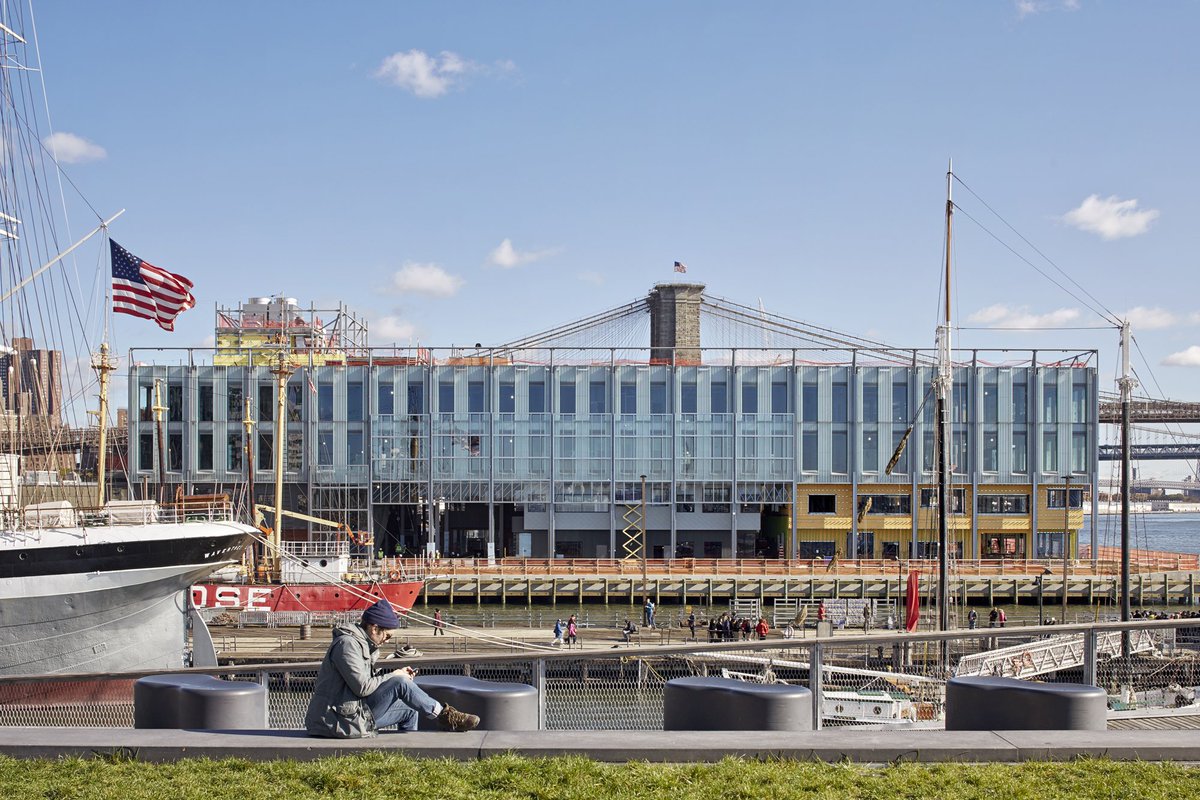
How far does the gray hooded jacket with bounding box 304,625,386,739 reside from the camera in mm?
9289

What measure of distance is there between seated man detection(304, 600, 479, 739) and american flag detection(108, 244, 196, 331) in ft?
105

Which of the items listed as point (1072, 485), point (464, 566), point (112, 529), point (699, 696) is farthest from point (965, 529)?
point (699, 696)

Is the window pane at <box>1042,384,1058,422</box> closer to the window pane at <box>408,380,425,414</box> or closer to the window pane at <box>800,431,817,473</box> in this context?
the window pane at <box>800,431,817,473</box>

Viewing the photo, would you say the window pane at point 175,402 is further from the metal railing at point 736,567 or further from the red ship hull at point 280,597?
the red ship hull at point 280,597

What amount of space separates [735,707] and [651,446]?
60.4 metres

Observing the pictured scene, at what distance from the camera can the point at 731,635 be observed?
41.0 metres

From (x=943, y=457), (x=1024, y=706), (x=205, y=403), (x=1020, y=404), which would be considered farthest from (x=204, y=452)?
(x=1024, y=706)

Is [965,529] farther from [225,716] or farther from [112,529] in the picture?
[225,716]

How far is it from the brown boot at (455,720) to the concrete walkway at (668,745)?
0.08 metres

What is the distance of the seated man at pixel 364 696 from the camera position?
30.6 feet

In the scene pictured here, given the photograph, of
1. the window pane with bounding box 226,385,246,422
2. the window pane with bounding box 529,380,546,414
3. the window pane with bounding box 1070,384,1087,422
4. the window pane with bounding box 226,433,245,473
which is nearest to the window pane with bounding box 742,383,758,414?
the window pane with bounding box 529,380,546,414

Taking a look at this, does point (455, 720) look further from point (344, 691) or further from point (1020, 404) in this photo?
point (1020, 404)

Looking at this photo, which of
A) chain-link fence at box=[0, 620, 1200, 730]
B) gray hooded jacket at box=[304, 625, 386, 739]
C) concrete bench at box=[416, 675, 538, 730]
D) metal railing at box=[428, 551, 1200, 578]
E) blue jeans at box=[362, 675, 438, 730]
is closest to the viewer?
gray hooded jacket at box=[304, 625, 386, 739]

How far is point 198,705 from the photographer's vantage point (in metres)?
10.2
